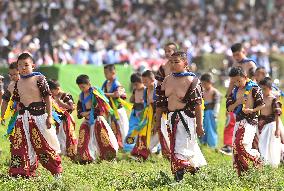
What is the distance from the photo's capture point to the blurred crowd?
24.7m

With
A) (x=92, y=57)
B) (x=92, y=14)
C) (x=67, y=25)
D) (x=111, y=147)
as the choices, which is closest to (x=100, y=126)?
(x=111, y=147)

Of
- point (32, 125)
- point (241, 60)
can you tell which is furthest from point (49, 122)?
point (241, 60)

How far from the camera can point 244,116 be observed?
11.3 metres

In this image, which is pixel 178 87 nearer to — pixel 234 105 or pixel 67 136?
pixel 234 105

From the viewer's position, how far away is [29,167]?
10805 mm

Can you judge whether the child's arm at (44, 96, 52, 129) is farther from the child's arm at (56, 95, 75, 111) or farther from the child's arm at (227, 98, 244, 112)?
the child's arm at (56, 95, 75, 111)

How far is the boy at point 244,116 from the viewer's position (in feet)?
36.4

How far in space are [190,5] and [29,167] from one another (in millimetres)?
27302

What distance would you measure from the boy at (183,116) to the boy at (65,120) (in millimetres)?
3419

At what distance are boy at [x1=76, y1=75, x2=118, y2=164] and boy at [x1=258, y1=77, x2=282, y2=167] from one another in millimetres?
2530

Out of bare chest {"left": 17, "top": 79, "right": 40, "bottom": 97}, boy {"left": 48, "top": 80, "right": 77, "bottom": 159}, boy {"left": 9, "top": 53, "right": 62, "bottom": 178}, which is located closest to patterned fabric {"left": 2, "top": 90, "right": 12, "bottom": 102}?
boy {"left": 9, "top": 53, "right": 62, "bottom": 178}

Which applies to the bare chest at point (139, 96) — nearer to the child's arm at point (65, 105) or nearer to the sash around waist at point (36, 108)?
the child's arm at point (65, 105)

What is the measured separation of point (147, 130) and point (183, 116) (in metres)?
3.65

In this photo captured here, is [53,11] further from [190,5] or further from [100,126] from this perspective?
[190,5]
